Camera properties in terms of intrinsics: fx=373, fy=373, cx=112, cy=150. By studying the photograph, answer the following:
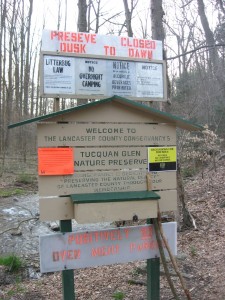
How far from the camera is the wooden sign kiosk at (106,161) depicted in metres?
3.75

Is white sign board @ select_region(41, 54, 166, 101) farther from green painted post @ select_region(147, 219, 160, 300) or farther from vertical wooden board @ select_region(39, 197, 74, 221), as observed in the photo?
green painted post @ select_region(147, 219, 160, 300)

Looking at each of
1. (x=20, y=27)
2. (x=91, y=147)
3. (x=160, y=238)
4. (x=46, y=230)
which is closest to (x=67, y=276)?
(x=160, y=238)

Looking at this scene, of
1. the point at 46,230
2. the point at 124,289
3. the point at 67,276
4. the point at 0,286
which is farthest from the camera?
the point at 46,230

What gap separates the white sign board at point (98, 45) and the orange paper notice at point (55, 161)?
118cm

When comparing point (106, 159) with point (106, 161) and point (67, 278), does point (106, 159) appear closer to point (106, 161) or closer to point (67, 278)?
point (106, 161)

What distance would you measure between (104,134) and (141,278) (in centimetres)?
272

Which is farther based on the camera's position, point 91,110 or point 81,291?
point 81,291

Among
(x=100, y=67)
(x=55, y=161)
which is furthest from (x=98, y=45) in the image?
(x=55, y=161)

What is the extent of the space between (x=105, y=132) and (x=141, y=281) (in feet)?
8.66

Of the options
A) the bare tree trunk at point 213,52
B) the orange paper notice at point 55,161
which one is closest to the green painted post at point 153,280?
the orange paper notice at point 55,161

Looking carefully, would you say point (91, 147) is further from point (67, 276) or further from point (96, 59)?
point (67, 276)

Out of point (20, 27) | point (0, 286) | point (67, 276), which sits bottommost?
point (0, 286)

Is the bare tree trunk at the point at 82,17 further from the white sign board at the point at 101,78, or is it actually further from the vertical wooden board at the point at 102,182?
the vertical wooden board at the point at 102,182

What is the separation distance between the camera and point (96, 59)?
4.30 metres
